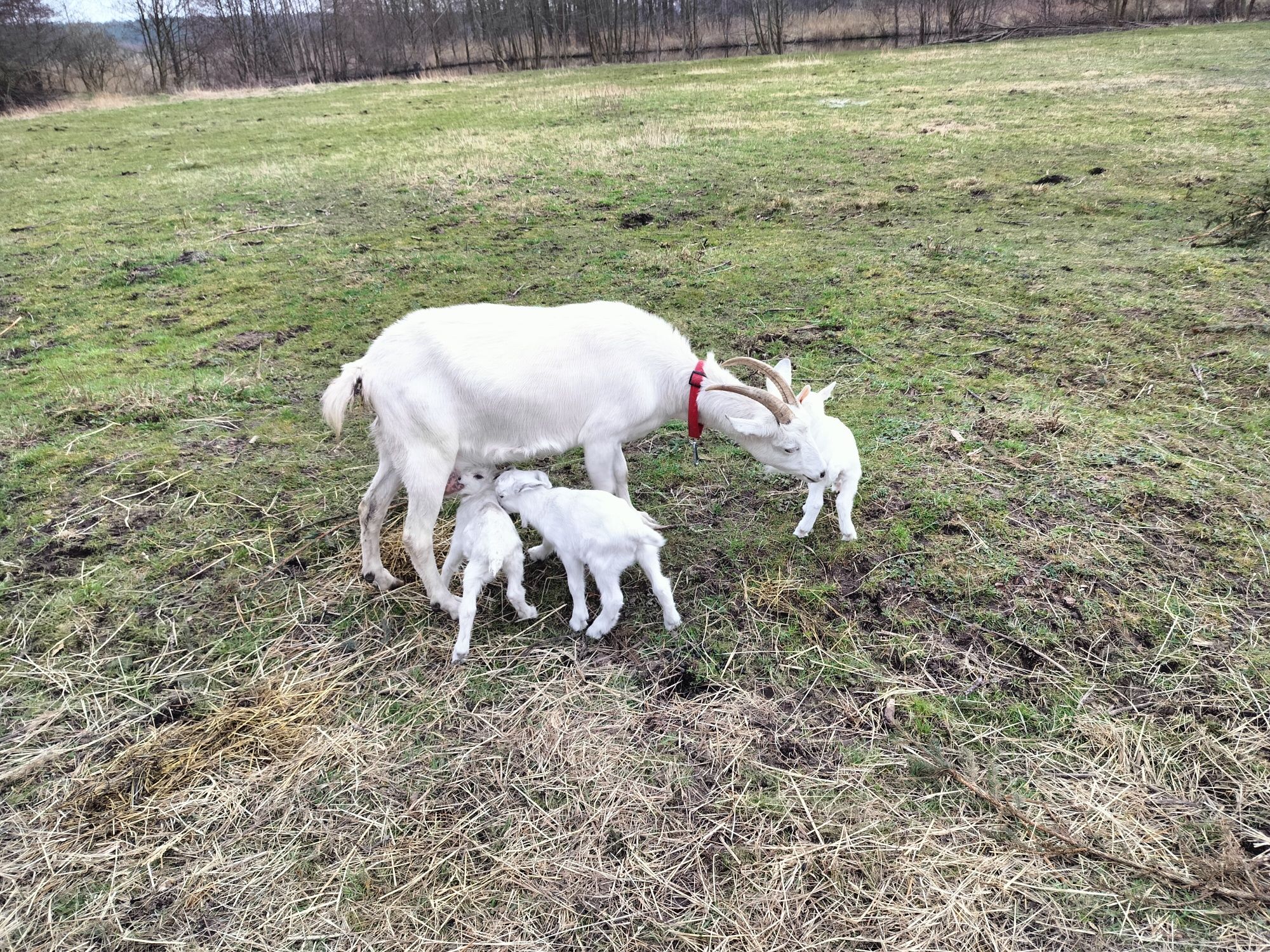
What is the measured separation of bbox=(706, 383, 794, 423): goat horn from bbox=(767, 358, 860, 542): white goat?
21 cm

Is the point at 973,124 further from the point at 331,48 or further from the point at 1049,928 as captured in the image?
the point at 331,48

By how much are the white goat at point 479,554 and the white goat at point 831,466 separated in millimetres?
1636

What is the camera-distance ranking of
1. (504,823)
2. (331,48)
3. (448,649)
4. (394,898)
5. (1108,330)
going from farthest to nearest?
1. (331,48)
2. (1108,330)
3. (448,649)
4. (504,823)
5. (394,898)

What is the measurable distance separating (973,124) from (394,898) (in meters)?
15.2

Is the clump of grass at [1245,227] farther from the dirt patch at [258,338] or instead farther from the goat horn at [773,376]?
the dirt patch at [258,338]

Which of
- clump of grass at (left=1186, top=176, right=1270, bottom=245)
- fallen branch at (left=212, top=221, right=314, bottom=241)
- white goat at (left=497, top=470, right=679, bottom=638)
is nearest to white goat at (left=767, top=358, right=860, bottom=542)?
white goat at (left=497, top=470, right=679, bottom=638)

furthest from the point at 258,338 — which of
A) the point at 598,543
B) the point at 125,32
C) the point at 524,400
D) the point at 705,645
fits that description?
the point at 125,32

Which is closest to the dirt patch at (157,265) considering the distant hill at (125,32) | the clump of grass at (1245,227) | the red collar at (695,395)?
the red collar at (695,395)

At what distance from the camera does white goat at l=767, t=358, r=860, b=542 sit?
401 centimetres

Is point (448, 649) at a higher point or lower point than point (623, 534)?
lower

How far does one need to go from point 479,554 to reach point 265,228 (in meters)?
9.06

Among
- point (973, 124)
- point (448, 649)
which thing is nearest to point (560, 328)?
point (448, 649)

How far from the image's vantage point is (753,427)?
3988 mm

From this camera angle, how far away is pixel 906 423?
514 centimetres
